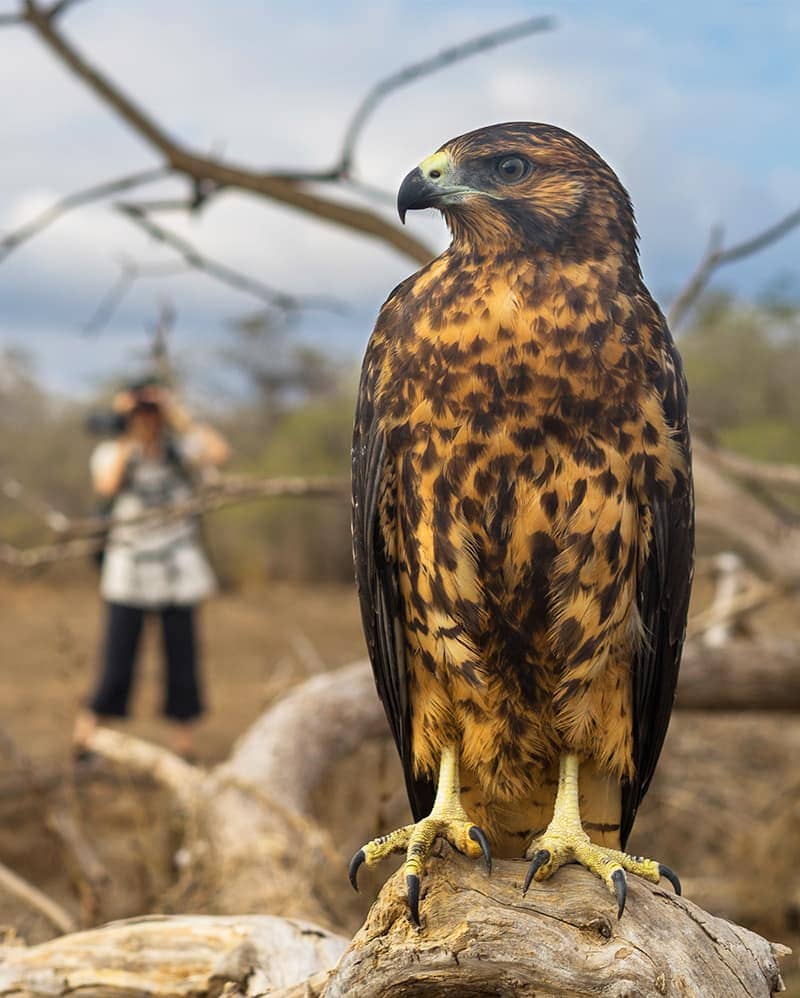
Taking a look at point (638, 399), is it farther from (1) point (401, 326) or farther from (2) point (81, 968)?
(2) point (81, 968)

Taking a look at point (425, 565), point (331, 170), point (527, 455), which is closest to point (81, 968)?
point (425, 565)

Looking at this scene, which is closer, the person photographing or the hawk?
the hawk

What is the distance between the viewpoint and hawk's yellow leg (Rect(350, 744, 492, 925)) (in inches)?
92.4

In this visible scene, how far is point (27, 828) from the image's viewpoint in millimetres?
7242

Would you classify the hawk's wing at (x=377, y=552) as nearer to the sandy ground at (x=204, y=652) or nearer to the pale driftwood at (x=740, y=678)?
the pale driftwood at (x=740, y=678)

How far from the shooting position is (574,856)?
2396mm

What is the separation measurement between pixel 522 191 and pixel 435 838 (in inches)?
52.7

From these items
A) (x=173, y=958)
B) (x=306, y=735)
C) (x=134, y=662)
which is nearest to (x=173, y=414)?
(x=134, y=662)

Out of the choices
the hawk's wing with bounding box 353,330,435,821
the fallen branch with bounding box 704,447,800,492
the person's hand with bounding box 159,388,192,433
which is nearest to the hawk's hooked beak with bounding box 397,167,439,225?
the hawk's wing with bounding box 353,330,435,821

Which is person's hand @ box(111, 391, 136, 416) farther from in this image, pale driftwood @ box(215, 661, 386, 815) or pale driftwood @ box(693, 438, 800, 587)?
pale driftwood @ box(693, 438, 800, 587)

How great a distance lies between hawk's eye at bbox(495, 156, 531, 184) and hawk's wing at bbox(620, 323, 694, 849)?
44cm

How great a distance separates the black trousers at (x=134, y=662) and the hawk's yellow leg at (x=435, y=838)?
534 cm

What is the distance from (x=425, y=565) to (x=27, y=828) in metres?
5.73

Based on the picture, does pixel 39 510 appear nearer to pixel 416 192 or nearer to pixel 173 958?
pixel 173 958
